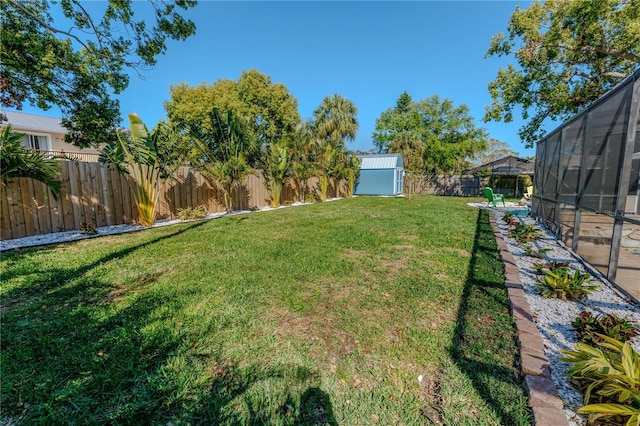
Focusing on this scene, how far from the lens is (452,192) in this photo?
80.5 ft

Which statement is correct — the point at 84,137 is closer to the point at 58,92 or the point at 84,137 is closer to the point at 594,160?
the point at 58,92

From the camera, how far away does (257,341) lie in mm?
2443

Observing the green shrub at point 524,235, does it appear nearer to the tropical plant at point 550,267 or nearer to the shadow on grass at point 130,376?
the tropical plant at point 550,267

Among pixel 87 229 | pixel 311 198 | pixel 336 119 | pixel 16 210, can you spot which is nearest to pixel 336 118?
pixel 336 119

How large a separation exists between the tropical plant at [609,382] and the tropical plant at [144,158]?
30.9 ft

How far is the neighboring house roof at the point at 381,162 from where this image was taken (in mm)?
23280

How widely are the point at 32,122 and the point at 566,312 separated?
3205cm

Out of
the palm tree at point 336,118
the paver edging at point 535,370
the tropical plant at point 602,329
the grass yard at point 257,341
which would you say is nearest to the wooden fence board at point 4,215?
the grass yard at point 257,341

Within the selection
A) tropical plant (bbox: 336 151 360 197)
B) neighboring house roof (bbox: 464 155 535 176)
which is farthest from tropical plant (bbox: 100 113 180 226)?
neighboring house roof (bbox: 464 155 535 176)

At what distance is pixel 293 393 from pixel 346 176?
61.3ft

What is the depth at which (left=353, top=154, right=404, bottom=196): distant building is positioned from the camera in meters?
23.2

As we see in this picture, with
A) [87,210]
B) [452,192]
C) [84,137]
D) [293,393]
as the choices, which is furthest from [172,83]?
[293,393]

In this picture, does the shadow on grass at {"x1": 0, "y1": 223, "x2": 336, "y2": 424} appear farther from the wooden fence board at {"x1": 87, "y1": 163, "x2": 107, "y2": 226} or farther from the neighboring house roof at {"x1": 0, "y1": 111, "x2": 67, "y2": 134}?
the neighboring house roof at {"x1": 0, "y1": 111, "x2": 67, "y2": 134}

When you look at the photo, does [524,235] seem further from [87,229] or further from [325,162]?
[325,162]
